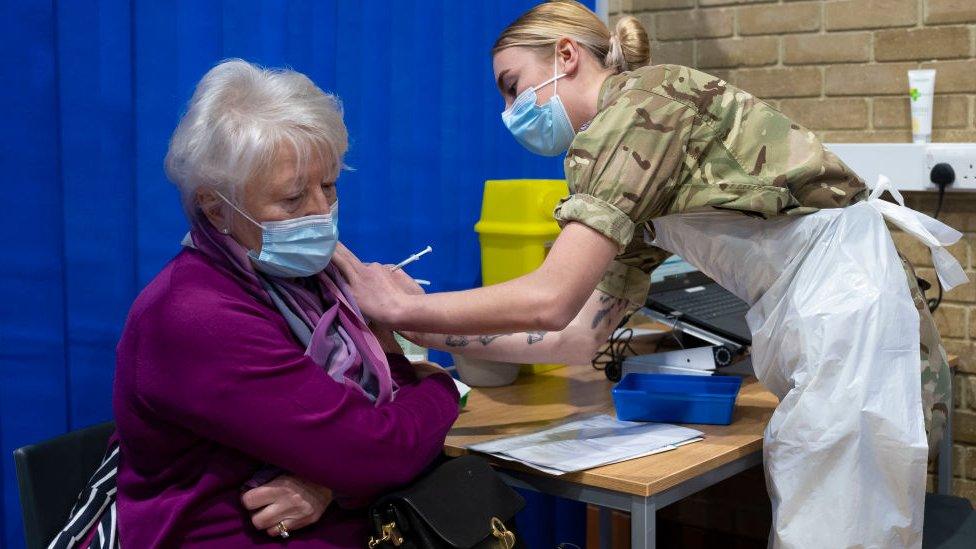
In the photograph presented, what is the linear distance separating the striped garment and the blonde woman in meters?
0.48

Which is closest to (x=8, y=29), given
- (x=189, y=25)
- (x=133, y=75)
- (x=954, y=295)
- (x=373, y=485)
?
(x=133, y=75)

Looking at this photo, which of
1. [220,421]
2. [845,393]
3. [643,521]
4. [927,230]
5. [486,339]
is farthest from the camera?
[486,339]

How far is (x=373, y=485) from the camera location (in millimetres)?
1544

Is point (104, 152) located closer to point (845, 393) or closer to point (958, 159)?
point (845, 393)

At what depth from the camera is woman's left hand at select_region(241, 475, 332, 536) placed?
59.2 inches

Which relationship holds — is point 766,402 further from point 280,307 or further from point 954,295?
point 280,307

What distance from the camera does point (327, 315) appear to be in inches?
64.5

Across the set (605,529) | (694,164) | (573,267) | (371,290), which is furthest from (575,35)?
(605,529)

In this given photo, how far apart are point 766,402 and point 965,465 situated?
0.95 metres

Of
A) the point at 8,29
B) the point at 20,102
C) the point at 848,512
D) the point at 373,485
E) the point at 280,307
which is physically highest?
the point at 8,29

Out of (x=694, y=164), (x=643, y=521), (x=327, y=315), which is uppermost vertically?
(x=694, y=164)

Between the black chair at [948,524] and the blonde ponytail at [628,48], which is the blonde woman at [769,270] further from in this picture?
the black chair at [948,524]

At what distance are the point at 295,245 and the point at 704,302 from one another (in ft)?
Result: 4.42

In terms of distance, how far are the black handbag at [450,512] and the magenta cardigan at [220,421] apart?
39mm
